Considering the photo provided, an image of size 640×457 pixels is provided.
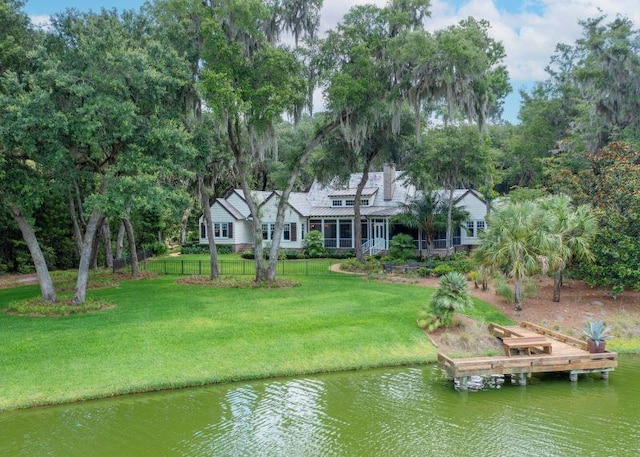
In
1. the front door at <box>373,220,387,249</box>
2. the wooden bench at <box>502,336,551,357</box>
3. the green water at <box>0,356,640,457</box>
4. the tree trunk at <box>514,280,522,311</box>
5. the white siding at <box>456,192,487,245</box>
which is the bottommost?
the green water at <box>0,356,640,457</box>

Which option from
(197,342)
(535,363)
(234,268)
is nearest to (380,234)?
(234,268)

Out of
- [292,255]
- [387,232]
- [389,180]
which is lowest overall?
[292,255]

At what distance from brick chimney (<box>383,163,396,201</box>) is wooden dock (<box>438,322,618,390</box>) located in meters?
23.2

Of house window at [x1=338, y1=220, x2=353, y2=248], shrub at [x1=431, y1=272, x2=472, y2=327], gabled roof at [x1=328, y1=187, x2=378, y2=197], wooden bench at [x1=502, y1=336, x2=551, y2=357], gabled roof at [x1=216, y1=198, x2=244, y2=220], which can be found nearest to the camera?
wooden bench at [x1=502, y1=336, x2=551, y2=357]

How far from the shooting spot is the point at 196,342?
13.5m

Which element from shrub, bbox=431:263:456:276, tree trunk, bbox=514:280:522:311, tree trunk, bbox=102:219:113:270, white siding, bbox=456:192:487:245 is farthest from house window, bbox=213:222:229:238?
tree trunk, bbox=514:280:522:311

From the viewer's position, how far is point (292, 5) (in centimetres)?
1933

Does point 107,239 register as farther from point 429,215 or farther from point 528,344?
point 528,344

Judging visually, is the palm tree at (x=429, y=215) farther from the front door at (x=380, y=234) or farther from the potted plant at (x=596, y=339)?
the potted plant at (x=596, y=339)

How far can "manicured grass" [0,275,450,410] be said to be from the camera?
11188 millimetres

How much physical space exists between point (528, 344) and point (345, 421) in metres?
5.72

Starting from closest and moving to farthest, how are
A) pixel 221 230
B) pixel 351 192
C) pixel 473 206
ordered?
pixel 473 206 → pixel 351 192 → pixel 221 230

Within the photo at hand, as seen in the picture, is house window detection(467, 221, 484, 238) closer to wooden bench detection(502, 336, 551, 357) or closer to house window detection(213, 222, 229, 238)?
house window detection(213, 222, 229, 238)

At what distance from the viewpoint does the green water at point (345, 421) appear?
323 inches
